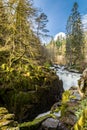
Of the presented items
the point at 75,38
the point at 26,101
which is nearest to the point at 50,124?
the point at 26,101

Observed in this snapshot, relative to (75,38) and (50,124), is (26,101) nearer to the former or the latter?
(50,124)

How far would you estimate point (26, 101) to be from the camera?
527 inches

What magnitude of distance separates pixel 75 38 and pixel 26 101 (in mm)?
38364

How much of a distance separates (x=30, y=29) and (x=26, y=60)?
2162mm

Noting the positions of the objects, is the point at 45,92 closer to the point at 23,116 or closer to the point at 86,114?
the point at 23,116

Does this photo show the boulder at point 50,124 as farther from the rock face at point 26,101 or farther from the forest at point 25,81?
the rock face at point 26,101

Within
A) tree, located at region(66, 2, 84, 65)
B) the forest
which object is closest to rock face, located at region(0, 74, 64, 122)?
the forest

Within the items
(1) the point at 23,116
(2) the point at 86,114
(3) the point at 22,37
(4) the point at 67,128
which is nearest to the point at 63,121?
(4) the point at 67,128

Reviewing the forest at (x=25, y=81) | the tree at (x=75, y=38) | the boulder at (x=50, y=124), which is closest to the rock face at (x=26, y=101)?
the forest at (x=25, y=81)

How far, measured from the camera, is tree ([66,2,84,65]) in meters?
49.5

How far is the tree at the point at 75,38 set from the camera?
49.5 m

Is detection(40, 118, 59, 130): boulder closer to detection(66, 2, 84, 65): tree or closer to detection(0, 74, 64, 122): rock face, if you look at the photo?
detection(0, 74, 64, 122): rock face

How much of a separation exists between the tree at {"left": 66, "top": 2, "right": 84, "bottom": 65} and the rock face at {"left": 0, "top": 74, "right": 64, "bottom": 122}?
110 ft

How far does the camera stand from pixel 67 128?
9.73 metres
